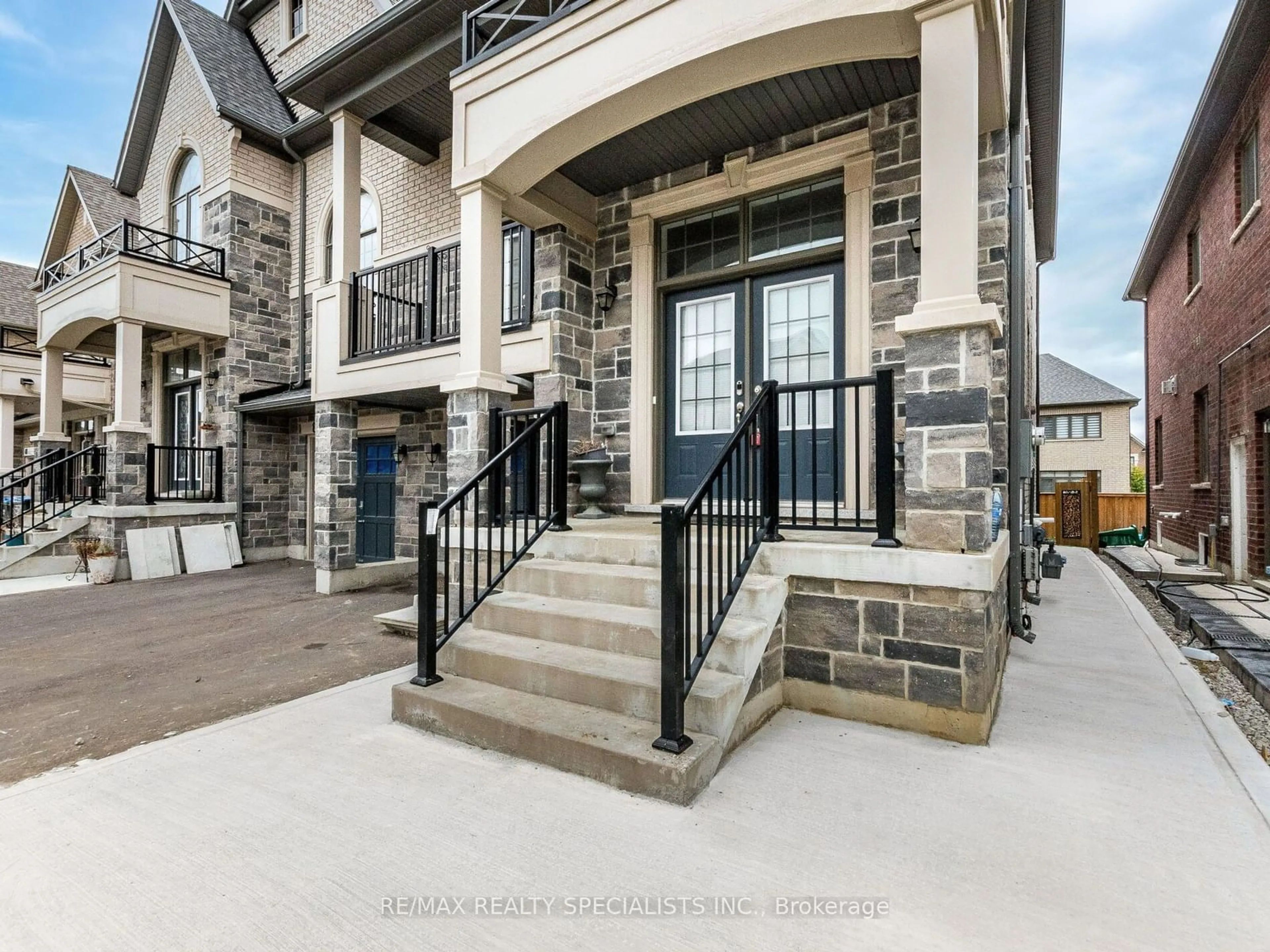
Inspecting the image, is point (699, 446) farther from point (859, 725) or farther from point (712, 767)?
point (712, 767)

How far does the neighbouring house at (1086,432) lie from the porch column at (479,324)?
1906 centimetres

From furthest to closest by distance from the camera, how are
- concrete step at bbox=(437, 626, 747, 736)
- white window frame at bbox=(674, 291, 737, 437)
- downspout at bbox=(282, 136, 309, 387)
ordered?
downspout at bbox=(282, 136, 309, 387) < white window frame at bbox=(674, 291, 737, 437) < concrete step at bbox=(437, 626, 747, 736)

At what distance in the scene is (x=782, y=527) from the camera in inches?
134

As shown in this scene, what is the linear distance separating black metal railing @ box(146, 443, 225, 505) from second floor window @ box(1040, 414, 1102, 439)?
2120 centimetres

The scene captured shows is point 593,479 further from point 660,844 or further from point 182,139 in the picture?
point 182,139

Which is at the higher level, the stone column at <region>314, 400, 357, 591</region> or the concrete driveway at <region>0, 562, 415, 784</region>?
the stone column at <region>314, 400, 357, 591</region>

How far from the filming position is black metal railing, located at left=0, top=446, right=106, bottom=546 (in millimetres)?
8328

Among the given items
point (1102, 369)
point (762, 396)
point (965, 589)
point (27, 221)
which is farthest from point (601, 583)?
point (1102, 369)

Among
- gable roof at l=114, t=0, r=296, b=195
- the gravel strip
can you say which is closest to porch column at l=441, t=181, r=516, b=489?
the gravel strip

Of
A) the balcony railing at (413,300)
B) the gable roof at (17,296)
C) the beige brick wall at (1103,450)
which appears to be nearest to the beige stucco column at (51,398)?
the gable roof at (17,296)

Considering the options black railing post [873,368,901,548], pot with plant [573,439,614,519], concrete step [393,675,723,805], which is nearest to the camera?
concrete step [393,675,723,805]

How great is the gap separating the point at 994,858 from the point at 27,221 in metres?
60.6

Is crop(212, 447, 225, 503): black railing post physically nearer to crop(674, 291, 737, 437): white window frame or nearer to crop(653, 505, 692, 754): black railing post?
crop(674, 291, 737, 437): white window frame

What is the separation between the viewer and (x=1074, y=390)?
759 inches
